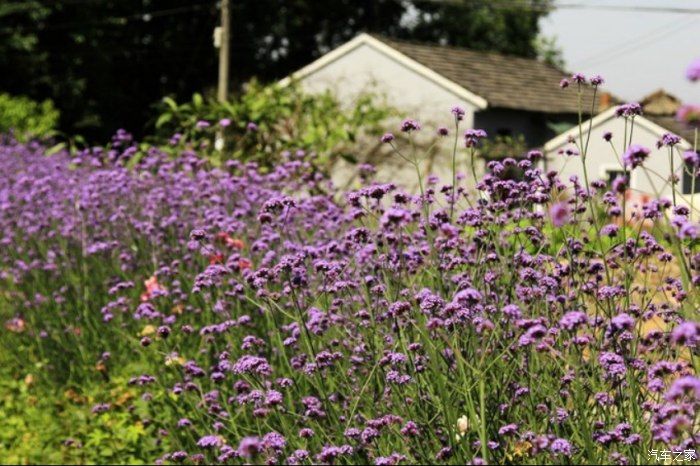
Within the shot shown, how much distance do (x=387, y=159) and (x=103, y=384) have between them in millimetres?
16723

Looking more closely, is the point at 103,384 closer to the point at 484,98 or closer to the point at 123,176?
the point at 123,176

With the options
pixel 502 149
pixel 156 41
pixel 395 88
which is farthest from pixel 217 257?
pixel 156 41

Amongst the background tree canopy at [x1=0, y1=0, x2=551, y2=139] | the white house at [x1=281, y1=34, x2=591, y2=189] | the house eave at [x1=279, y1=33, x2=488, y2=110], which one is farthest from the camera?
the background tree canopy at [x1=0, y1=0, x2=551, y2=139]

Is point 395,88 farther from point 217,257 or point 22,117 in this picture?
point 217,257

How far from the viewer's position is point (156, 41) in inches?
1501

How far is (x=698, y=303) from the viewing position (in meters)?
3.25

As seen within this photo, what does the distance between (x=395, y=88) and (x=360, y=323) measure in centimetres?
2196

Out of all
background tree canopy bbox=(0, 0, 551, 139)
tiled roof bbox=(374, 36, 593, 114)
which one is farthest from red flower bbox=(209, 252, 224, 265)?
background tree canopy bbox=(0, 0, 551, 139)

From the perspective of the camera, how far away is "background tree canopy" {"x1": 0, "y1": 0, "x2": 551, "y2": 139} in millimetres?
31281

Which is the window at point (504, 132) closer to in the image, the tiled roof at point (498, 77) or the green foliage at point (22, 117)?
the tiled roof at point (498, 77)

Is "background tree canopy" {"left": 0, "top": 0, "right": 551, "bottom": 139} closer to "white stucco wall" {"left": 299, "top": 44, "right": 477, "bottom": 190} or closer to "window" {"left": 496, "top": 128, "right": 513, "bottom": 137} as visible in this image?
"window" {"left": 496, "top": 128, "right": 513, "bottom": 137}

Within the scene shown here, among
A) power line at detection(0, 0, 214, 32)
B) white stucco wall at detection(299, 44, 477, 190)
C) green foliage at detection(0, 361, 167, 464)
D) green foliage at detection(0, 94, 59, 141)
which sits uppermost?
power line at detection(0, 0, 214, 32)

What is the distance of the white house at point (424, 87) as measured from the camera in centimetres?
2412

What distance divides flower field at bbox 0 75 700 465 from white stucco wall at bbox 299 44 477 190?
602 inches
